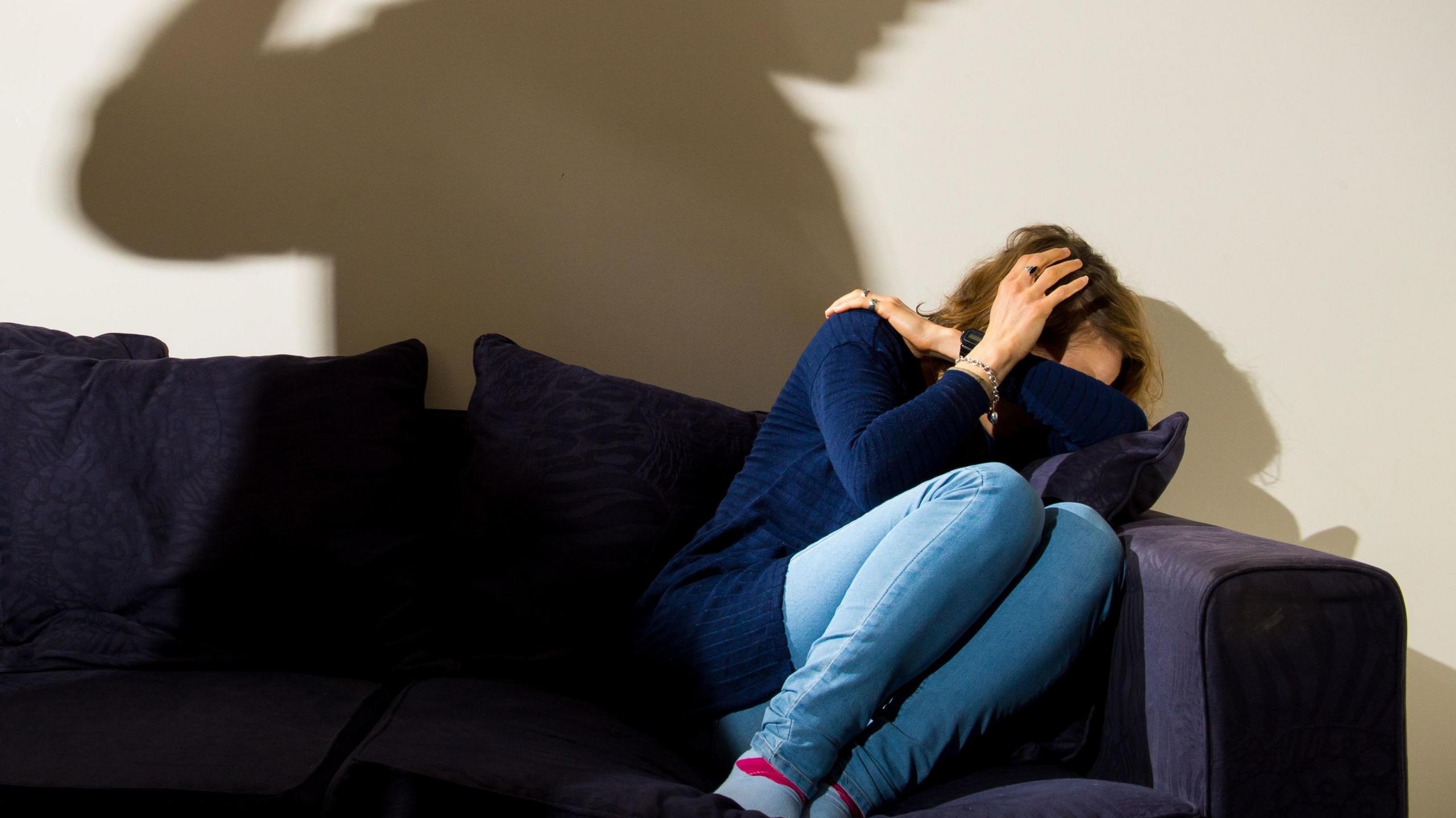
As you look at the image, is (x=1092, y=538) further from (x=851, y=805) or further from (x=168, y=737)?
(x=168, y=737)

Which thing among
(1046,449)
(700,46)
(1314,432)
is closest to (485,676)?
(1046,449)

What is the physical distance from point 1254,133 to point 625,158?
128 centimetres

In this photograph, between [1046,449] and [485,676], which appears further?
[1046,449]

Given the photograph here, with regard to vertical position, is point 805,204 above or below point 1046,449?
above

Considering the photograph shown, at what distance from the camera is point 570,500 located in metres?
1.49

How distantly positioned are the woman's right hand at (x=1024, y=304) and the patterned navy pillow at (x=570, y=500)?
0.46 m

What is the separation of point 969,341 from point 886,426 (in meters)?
0.30

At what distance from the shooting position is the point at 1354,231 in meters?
1.97

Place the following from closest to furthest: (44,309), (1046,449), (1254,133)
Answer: (1046,449) < (44,309) < (1254,133)

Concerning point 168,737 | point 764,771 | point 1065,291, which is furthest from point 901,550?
point 168,737

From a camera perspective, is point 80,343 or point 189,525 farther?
point 80,343

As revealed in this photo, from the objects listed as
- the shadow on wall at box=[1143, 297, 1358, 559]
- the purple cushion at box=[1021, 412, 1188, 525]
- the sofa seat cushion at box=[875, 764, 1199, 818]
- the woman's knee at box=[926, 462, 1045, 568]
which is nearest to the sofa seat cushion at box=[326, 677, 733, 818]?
the sofa seat cushion at box=[875, 764, 1199, 818]

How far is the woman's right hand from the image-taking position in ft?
4.73

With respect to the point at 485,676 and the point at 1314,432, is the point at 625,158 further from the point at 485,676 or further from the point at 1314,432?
the point at 1314,432
